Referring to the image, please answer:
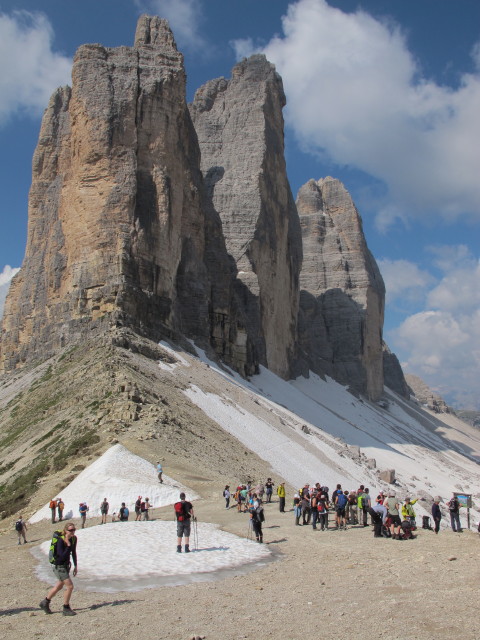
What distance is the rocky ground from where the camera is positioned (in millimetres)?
7270

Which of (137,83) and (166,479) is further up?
(137,83)

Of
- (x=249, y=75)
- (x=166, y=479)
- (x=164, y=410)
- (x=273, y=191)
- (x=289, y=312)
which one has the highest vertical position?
(x=249, y=75)

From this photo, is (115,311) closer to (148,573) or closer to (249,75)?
(148,573)

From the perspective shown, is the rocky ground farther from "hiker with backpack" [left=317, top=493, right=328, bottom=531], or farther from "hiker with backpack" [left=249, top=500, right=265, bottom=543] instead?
"hiker with backpack" [left=317, top=493, right=328, bottom=531]

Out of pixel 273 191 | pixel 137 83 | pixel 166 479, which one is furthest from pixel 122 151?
pixel 273 191

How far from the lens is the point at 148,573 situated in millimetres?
10484

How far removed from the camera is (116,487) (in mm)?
18359

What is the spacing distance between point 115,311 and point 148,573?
1100 inches

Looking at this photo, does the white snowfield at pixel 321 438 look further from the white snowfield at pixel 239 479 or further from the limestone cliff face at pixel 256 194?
the limestone cliff face at pixel 256 194

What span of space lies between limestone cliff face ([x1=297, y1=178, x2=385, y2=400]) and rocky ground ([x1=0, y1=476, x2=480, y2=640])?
75155 mm

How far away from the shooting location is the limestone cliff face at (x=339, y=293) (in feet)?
309

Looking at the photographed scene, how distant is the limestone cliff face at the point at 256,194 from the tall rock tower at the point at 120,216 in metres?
17.1

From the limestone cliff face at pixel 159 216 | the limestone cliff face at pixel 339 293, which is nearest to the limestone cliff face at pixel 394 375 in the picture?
the limestone cliff face at pixel 339 293

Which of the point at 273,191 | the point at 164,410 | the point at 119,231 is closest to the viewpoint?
the point at 164,410
